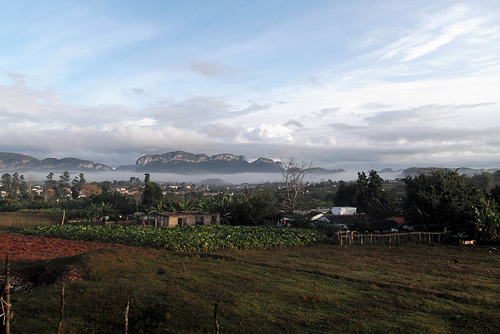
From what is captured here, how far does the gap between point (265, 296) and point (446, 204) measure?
17.6 meters

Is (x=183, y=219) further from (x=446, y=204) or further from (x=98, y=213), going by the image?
(x=446, y=204)

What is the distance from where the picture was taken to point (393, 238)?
20.5 meters

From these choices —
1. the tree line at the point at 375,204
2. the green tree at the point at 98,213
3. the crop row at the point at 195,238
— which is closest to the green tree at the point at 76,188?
the tree line at the point at 375,204

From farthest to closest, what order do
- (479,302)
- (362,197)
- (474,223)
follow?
1. (362,197)
2. (474,223)
3. (479,302)

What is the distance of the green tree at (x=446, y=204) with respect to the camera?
20.5 meters

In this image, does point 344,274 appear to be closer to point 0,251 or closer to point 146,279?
point 146,279

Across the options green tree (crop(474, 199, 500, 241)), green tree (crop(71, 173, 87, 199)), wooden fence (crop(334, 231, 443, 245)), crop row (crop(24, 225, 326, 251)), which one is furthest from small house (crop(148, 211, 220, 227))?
green tree (crop(71, 173, 87, 199))

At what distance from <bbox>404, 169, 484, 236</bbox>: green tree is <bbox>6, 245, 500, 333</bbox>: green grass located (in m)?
6.32

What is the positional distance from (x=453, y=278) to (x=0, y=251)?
67.4 feet

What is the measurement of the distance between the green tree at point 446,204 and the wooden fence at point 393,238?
1189 millimetres

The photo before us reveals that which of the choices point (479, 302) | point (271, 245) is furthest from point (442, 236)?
point (479, 302)

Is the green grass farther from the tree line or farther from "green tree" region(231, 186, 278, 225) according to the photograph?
"green tree" region(231, 186, 278, 225)

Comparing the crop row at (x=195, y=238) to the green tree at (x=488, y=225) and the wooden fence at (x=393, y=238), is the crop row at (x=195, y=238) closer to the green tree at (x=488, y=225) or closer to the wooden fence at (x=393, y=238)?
the wooden fence at (x=393, y=238)

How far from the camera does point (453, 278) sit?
12.0 metres
